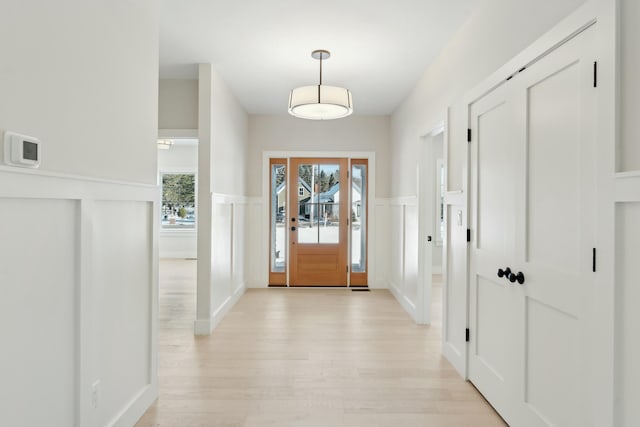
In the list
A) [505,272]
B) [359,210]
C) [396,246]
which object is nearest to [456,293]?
[505,272]

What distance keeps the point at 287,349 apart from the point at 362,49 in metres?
2.70

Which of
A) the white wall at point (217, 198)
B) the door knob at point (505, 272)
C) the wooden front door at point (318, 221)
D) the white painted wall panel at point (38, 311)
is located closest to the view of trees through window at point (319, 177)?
the wooden front door at point (318, 221)

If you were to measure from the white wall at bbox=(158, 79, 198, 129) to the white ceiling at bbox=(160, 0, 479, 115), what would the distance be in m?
0.11

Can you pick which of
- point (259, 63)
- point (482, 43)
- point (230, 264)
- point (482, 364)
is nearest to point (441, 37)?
point (482, 43)

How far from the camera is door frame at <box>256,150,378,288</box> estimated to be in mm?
6039

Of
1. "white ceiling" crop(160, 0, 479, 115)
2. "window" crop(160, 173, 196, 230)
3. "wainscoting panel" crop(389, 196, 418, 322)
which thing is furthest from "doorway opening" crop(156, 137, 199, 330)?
"white ceiling" crop(160, 0, 479, 115)

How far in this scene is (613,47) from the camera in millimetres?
1450

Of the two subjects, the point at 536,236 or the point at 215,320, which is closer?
the point at 536,236

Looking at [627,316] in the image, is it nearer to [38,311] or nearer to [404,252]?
[38,311]

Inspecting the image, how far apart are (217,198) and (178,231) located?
18.5 feet

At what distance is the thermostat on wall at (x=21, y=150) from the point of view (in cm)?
128

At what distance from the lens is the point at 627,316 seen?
1.41 m

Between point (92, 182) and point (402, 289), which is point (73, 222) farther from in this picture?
point (402, 289)

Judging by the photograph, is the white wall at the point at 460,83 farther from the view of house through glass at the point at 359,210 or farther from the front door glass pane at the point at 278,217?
Result: the front door glass pane at the point at 278,217
